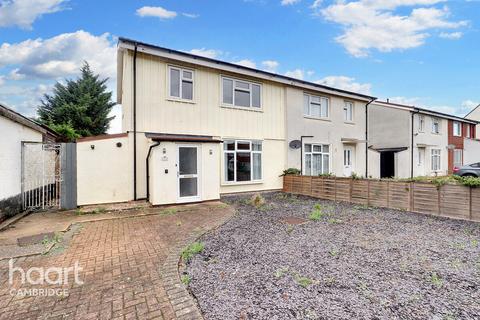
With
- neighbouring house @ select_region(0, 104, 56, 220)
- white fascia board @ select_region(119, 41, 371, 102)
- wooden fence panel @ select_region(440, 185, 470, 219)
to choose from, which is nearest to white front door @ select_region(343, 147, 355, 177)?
white fascia board @ select_region(119, 41, 371, 102)

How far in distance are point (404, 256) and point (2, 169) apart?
9767 mm

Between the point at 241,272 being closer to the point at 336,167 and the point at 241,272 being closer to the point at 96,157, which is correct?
the point at 96,157

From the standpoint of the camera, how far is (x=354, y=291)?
296 centimetres

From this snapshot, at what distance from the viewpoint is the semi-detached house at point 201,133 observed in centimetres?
841

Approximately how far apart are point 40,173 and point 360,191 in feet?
37.5

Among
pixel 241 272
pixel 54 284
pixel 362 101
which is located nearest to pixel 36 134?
pixel 54 284

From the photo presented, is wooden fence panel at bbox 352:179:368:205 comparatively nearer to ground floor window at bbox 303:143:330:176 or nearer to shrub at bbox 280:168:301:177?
shrub at bbox 280:168:301:177

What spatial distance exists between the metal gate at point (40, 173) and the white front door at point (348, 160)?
1501cm

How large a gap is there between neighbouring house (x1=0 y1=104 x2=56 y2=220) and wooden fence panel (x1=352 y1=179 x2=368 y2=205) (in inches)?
438

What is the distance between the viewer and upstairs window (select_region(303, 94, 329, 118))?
13656mm

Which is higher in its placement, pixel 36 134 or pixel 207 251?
pixel 36 134

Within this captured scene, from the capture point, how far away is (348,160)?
15.8m

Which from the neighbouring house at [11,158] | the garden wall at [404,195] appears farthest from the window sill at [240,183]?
the neighbouring house at [11,158]

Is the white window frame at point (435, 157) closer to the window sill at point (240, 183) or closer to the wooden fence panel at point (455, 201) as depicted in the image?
the wooden fence panel at point (455, 201)
